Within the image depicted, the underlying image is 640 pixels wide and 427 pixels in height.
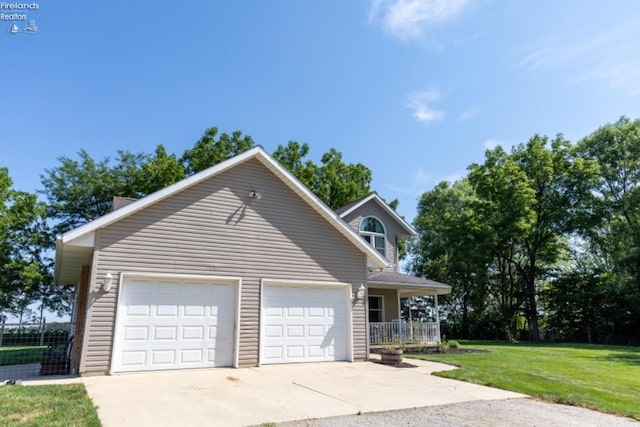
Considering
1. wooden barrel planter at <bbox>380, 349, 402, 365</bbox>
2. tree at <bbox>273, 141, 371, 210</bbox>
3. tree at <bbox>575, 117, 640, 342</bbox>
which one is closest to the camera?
wooden barrel planter at <bbox>380, 349, 402, 365</bbox>

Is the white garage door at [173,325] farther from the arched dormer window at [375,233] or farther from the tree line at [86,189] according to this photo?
the tree line at [86,189]

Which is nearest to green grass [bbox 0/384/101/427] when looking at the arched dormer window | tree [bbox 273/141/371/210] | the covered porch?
the covered porch

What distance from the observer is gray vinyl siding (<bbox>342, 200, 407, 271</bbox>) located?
19.2m

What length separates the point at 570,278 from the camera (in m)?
28.3

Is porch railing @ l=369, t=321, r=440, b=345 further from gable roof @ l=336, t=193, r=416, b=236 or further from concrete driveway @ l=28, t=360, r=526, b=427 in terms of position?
concrete driveway @ l=28, t=360, r=526, b=427

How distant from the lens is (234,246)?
10.3 m

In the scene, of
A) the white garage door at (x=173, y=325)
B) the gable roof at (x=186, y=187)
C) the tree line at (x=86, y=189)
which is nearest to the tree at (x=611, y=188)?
the tree line at (x=86, y=189)

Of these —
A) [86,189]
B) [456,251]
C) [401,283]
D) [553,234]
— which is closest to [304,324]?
[401,283]

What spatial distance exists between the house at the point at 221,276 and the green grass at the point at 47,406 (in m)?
1.61

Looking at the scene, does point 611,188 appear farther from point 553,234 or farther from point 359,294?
point 359,294

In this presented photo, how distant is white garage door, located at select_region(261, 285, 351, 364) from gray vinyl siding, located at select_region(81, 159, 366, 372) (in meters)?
0.33

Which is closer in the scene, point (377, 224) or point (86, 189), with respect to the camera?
point (377, 224)

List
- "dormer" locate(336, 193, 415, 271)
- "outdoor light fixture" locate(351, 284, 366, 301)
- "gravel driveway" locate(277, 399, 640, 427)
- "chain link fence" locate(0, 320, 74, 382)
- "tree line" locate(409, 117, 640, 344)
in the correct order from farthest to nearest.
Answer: "tree line" locate(409, 117, 640, 344) < "dormer" locate(336, 193, 415, 271) < "outdoor light fixture" locate(351, 284, 366, 301) < "chain link fence" locate(0, 320, 74, 382) < "gravel driveway" locate(277, 399, 640, 427)

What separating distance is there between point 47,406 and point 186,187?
17.8ft
